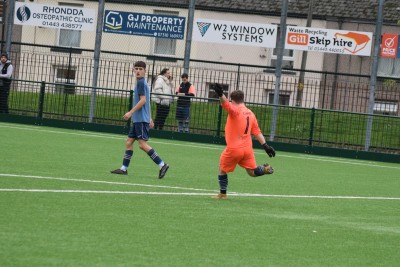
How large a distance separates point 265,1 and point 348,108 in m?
11.3

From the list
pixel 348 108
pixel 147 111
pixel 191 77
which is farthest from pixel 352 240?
pixel 191 77

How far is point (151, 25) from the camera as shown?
2919 centimetres

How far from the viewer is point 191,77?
128 ft

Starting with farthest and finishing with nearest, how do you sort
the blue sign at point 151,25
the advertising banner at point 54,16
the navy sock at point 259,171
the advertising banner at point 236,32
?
the advertising banner at point 54,16, the blue sign at point 151,25, the advertising banner at point 236,32, the navy sock at point 259,171

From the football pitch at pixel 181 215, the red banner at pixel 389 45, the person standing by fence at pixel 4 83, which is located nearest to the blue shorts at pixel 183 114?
the person standing by fence at pixel 4 83

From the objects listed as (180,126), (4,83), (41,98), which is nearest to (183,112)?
(180,126)

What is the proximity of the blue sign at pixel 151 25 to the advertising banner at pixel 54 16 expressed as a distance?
82 cm

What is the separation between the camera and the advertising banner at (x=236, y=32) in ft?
92.3

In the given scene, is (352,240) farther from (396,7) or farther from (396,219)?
(396,7)

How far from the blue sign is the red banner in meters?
5.49

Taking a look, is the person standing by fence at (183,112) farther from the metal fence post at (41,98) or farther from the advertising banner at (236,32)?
the metal fence post at (41,98)

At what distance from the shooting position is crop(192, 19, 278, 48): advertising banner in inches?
1108

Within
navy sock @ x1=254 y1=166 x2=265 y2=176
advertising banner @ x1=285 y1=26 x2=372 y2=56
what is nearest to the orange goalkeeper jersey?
navy sock @ x1=254 y1=166 x2=265 y2=176

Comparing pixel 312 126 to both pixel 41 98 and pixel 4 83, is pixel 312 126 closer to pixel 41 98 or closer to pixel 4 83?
pixel 41 98
